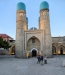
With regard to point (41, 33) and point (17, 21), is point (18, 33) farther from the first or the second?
point (41, 33)

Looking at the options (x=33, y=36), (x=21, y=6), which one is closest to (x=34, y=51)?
(x=33, y=36)

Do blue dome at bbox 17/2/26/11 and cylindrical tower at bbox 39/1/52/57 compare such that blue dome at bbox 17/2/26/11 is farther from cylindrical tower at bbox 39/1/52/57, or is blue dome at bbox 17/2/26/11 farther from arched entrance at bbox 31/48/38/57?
arched entrance at bbox 31/48/38/57

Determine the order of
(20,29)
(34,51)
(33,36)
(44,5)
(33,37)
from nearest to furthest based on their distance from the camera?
(20,29), (33,36), (44,5), (33,37), (34,51)

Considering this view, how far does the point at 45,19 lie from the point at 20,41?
26.3 ft

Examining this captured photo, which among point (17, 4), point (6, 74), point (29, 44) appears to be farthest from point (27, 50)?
point (6, 74)

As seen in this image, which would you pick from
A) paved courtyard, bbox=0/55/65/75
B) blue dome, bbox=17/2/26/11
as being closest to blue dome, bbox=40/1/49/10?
blue dome, bbox=17/2/26/11

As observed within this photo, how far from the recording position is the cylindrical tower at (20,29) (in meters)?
28.3

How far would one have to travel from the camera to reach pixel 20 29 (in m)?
28.8

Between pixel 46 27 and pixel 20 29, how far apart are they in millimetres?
6275

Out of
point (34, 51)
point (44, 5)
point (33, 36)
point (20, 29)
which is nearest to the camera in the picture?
point (20, 29)

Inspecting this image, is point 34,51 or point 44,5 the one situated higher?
point 44,5

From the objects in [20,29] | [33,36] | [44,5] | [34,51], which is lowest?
[34,51]

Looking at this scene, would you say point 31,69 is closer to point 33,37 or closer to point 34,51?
point 33,37

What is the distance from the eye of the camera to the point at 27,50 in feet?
95.3
